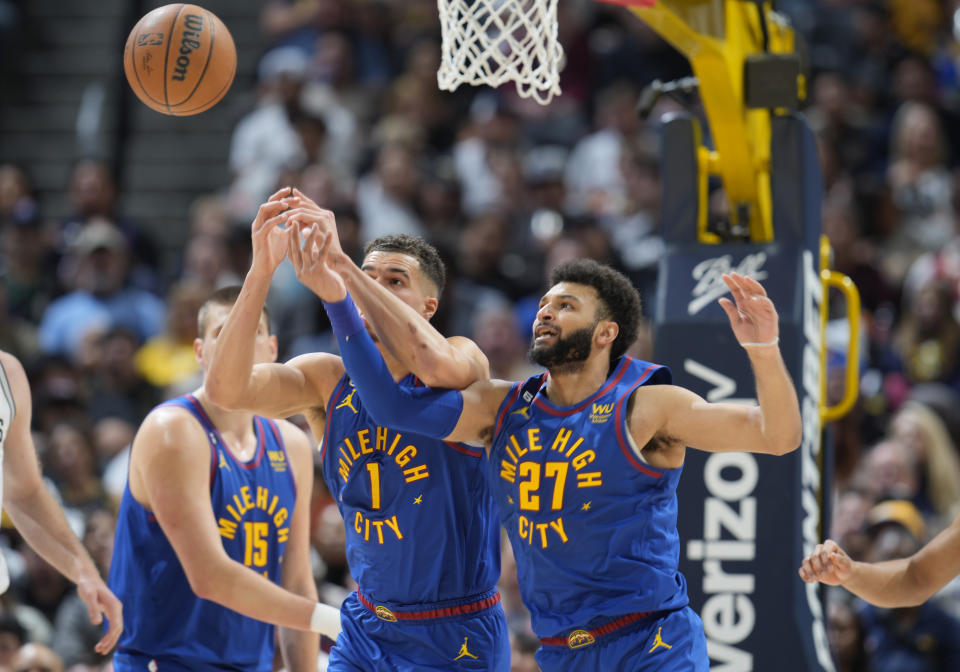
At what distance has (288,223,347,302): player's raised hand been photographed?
4574 mm

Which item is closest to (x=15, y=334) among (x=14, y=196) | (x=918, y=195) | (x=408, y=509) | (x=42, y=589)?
(x=14, y=196)

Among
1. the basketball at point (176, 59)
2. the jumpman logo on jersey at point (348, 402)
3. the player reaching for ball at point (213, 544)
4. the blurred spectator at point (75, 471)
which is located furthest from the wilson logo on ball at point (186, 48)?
the blurred spectator at point (75, 471)

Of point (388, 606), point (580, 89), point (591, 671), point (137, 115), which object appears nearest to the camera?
point (591, 671)

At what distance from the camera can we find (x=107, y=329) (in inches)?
396

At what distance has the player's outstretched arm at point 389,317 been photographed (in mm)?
4625

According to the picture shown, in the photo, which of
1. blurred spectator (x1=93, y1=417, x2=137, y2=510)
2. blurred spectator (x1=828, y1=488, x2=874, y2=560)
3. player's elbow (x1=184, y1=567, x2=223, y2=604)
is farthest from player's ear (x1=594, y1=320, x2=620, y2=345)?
blurred spectator (x1=93, y1=417, x2=137, y2=510)

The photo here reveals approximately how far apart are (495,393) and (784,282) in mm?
1545

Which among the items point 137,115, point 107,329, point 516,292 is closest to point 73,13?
point 137,115

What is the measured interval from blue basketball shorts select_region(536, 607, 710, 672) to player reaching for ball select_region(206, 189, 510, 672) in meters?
0.40

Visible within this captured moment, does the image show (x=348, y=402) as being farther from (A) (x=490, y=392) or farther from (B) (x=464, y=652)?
(B) (x=464, y=652)

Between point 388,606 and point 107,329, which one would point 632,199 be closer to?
point 107,329

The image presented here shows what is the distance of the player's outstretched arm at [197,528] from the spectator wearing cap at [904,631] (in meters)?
3.47

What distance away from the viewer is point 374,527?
192 inches

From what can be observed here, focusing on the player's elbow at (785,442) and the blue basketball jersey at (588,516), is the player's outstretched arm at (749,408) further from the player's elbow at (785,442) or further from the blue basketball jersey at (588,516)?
the blue basketball jersey at (588,516)
